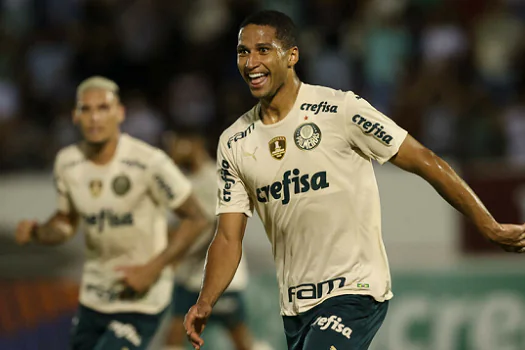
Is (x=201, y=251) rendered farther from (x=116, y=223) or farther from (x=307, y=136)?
(x=307, y=136)

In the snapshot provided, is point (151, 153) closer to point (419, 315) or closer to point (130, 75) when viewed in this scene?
point (419, 315)

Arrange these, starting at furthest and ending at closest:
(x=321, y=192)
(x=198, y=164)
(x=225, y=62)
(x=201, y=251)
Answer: (x=225, y=62) < (x=198, y=164) < (x=201, y=251) < (x=321, y=192)

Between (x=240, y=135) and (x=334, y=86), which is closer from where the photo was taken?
(x=240, y=135)

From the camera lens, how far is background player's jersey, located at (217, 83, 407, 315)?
17.0ft

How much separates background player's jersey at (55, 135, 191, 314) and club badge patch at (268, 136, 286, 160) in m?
1.92

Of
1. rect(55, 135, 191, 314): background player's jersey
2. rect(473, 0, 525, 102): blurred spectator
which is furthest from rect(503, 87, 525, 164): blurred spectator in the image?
rect(55, 135, 191, 314): background player's jersey

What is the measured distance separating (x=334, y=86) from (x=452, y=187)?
786 cm

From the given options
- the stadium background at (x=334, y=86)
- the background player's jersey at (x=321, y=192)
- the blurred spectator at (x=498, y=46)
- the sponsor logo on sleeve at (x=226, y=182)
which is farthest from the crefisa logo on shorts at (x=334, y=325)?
the blurred spectator at (x=498, y=46)

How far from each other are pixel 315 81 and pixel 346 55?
28.9 inches

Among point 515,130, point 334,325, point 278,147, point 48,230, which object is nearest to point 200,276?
point 48,230

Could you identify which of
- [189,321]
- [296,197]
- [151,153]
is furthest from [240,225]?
[151,153]

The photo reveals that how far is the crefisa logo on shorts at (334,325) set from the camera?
505 cm

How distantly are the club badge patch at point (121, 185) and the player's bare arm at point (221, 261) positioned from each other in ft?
5.87

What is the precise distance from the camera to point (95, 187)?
7086 mm
